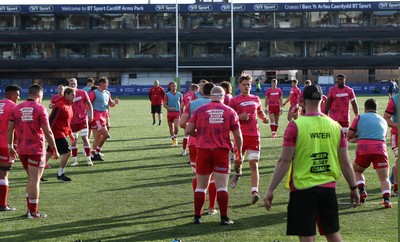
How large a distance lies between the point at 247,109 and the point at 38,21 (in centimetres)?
6888

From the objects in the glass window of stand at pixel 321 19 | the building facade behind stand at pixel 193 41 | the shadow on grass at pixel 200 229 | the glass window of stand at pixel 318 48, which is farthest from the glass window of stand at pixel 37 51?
the shadow on grass at pixel 200 229

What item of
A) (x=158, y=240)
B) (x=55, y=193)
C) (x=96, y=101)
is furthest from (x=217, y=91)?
(x=96, y=101)

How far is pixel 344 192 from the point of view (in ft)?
42.5

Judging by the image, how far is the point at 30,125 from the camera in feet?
35.6

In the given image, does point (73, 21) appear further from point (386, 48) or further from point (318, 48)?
point (386, 48)

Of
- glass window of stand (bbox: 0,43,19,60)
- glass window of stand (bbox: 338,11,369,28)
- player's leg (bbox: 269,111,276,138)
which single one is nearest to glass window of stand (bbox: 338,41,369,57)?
glass window of stand (bbox: 338,11,369,28)

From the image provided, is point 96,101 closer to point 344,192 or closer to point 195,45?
point 344,192

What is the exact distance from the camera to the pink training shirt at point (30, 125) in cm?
1081

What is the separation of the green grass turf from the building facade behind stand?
57825 mm

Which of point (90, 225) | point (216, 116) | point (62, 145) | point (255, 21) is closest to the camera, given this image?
point (216, 116)

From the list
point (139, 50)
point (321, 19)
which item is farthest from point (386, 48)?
point (139, 50)

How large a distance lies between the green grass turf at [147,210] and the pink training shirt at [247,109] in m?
1.25

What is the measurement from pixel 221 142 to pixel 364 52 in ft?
229

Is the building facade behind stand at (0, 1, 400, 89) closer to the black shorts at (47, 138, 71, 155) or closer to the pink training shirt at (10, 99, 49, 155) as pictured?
the black shorts at (47, 138, 71, 155)
